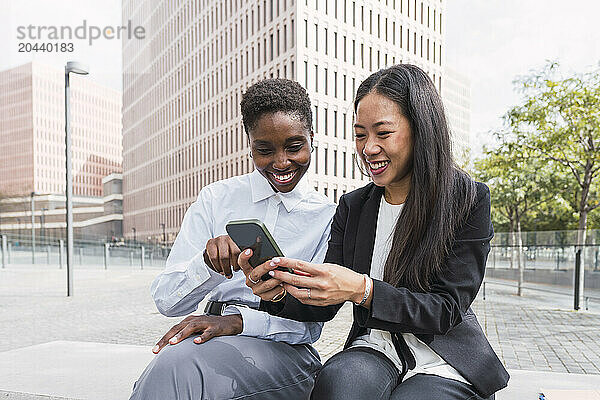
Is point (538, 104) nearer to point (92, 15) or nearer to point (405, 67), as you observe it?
point (405, 67)

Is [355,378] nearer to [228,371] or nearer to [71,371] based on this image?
[228,371]

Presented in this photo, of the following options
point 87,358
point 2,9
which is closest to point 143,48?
point 2,9

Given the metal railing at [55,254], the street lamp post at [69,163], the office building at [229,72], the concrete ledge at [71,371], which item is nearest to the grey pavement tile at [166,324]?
the street lamp post at [69,163]

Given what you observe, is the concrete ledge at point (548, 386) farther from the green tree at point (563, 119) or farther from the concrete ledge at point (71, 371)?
the green tree at point (563, 119)

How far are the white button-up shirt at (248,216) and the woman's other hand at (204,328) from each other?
0.08 metres

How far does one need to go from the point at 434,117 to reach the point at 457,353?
31.9 inches

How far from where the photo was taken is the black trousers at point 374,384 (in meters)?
1.89

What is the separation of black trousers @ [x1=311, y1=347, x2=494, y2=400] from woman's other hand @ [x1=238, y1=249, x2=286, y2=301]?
31cm

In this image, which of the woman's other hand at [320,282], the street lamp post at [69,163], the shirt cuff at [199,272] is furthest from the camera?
the street lamp post at [69,163]

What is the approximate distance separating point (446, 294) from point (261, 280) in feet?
2.00

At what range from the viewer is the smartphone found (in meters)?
1.85

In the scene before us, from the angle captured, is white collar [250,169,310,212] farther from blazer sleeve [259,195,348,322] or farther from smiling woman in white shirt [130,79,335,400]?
blazer sleeve [259,195,348,322]

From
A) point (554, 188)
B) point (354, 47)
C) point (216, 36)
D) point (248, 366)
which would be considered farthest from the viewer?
point (216, 36)

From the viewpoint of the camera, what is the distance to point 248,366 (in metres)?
2.21
